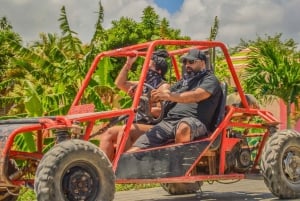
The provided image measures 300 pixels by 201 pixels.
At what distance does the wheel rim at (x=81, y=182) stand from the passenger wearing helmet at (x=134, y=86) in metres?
0.76

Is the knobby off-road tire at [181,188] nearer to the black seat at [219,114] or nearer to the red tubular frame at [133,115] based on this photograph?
the red tubular frame at [133,115]

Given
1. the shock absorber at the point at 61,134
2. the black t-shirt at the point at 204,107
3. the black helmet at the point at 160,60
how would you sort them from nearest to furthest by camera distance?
the shock absorber at the point at 61,134, the black t-shirt at the point at 204,107, the black helmet at the point at 160,60

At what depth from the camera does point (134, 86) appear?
6379 millimetres

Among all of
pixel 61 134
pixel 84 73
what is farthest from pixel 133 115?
pixel 84 73

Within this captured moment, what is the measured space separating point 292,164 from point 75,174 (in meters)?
2.62

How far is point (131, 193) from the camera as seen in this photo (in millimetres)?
8156

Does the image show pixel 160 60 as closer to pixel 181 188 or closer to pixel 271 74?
pixel 181 188

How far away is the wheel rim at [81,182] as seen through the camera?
4789mm

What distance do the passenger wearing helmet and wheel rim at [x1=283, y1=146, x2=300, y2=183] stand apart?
1395 millimetres

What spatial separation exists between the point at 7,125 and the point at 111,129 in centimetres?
89

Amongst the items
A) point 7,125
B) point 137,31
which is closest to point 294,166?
point 7,125

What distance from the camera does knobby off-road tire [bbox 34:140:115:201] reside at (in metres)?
4.61

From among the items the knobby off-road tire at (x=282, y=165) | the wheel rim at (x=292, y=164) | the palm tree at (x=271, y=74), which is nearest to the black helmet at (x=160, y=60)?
the knobby off-road tire at (x=282, y=165)

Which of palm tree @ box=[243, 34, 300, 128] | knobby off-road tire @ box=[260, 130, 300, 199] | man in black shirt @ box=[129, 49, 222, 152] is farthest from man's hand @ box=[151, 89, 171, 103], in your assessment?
palm tree @ box=[243, 34, 300, 128]
